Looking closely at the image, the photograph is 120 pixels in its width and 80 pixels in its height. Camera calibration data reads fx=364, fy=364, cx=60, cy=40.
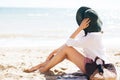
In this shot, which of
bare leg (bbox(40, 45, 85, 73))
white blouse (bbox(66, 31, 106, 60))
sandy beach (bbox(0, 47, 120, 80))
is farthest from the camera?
sandy beach (bbox(0, 47, 120, 80))

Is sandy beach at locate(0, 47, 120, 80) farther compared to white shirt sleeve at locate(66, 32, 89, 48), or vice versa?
sandy beach at locate(0, 47, 120, 80)

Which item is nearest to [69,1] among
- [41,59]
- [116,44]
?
[116,44]

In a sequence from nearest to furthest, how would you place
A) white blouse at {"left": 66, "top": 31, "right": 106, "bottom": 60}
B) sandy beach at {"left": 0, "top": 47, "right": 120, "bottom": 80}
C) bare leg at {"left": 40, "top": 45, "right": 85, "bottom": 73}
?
white blouse at {"left": 66, "top": 31, "right": 106, "bottom": 60} < bare leg at {"left": 40, "top": 45, "right": 85, "bottom": 73} < sandy beach at {"left": 0, "top": 47, "right": 120, "bottom": 80}

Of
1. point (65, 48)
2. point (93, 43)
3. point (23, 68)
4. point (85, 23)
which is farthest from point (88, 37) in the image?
point (23, 68)

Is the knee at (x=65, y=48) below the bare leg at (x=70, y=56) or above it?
above

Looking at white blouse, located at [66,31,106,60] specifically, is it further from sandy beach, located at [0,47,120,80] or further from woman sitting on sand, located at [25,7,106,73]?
sandy beach, located at [0,47,120,80]

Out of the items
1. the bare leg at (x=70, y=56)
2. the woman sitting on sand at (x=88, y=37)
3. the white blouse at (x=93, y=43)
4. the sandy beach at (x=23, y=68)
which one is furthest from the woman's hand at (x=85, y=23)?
the sandy beach at (x=23, y=68)

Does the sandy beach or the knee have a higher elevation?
the knee

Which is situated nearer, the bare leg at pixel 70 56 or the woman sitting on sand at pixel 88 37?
the woman sitting on sand at pixel 88 37

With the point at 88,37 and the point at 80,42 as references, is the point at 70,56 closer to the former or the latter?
the point at 80,42

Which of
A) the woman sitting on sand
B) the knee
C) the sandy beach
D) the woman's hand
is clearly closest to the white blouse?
the woman sitting on sand

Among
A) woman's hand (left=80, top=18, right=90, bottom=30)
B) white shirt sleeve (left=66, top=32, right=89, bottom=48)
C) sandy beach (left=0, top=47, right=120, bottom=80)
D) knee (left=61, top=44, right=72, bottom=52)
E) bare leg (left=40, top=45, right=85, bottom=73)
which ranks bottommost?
sandy beach (left=0, top=47, right=120, bottom=80)

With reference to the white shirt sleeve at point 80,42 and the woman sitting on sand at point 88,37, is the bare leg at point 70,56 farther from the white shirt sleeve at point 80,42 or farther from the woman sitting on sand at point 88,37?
the white shirt sleeve at point 80,42

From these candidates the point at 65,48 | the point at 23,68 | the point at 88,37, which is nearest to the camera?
the point at 88,37
